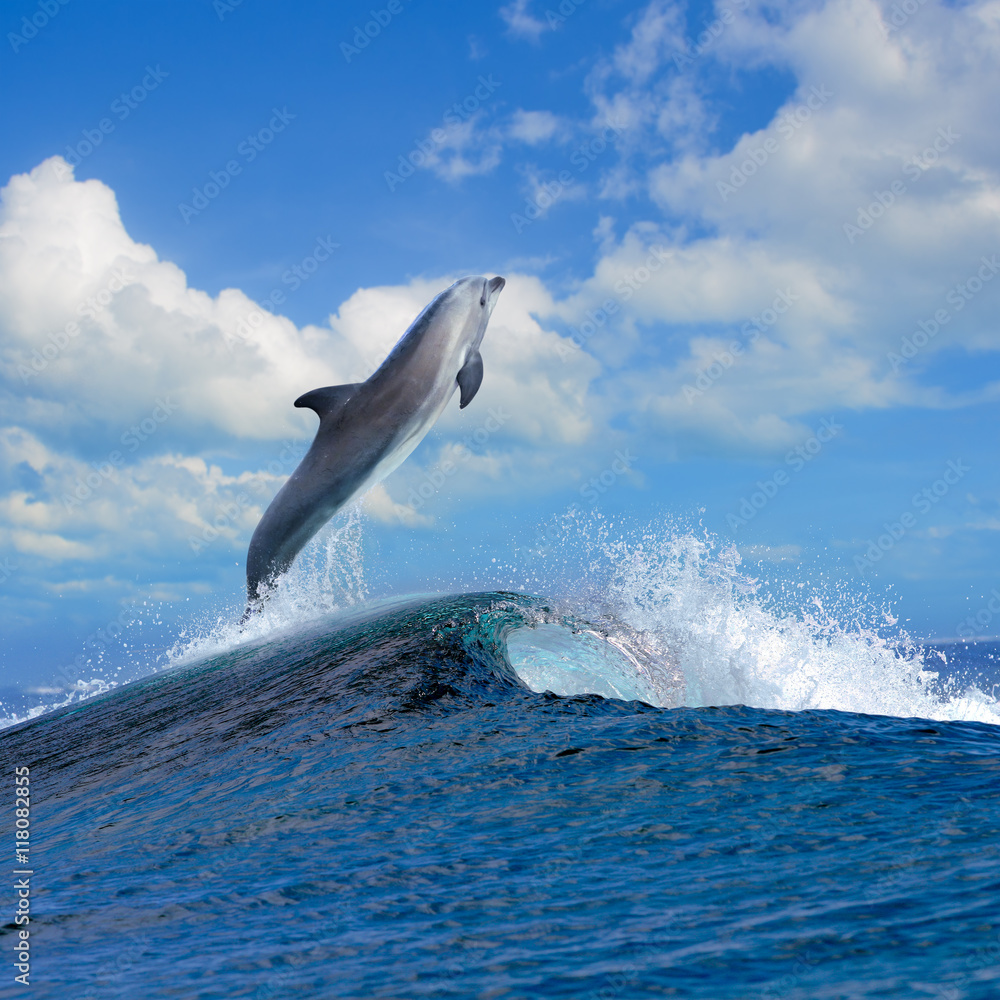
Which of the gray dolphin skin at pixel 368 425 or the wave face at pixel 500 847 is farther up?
the gray dolphin skin at pixel 368 425

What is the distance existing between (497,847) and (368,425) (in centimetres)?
727

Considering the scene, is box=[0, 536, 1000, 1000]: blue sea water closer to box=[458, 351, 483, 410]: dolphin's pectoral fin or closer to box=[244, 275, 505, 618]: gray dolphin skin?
box=[244, 275, 505, 618]: gray dolphin skin

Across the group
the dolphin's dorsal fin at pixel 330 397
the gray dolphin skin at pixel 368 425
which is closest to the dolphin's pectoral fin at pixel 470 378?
the gray dolphin skin at pixel 368 425

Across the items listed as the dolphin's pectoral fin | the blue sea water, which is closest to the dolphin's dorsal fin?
the dolphin's pectoral fin

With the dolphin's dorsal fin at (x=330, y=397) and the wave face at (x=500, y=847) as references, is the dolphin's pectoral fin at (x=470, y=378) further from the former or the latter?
the wave face at (x=500, y=847)

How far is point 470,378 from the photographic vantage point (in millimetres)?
11242

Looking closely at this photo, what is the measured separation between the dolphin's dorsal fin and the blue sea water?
3738mm

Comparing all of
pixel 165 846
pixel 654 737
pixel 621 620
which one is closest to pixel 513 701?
pixel 654 737

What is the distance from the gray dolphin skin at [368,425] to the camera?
34.2ft

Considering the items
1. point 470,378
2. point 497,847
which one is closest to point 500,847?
point 497,847

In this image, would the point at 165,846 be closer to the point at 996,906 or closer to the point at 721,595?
the point at 996,906

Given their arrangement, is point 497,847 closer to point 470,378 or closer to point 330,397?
point 330,397

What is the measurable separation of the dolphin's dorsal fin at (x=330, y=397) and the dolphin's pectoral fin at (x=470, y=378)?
1.44m

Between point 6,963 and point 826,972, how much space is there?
9.27 feet
